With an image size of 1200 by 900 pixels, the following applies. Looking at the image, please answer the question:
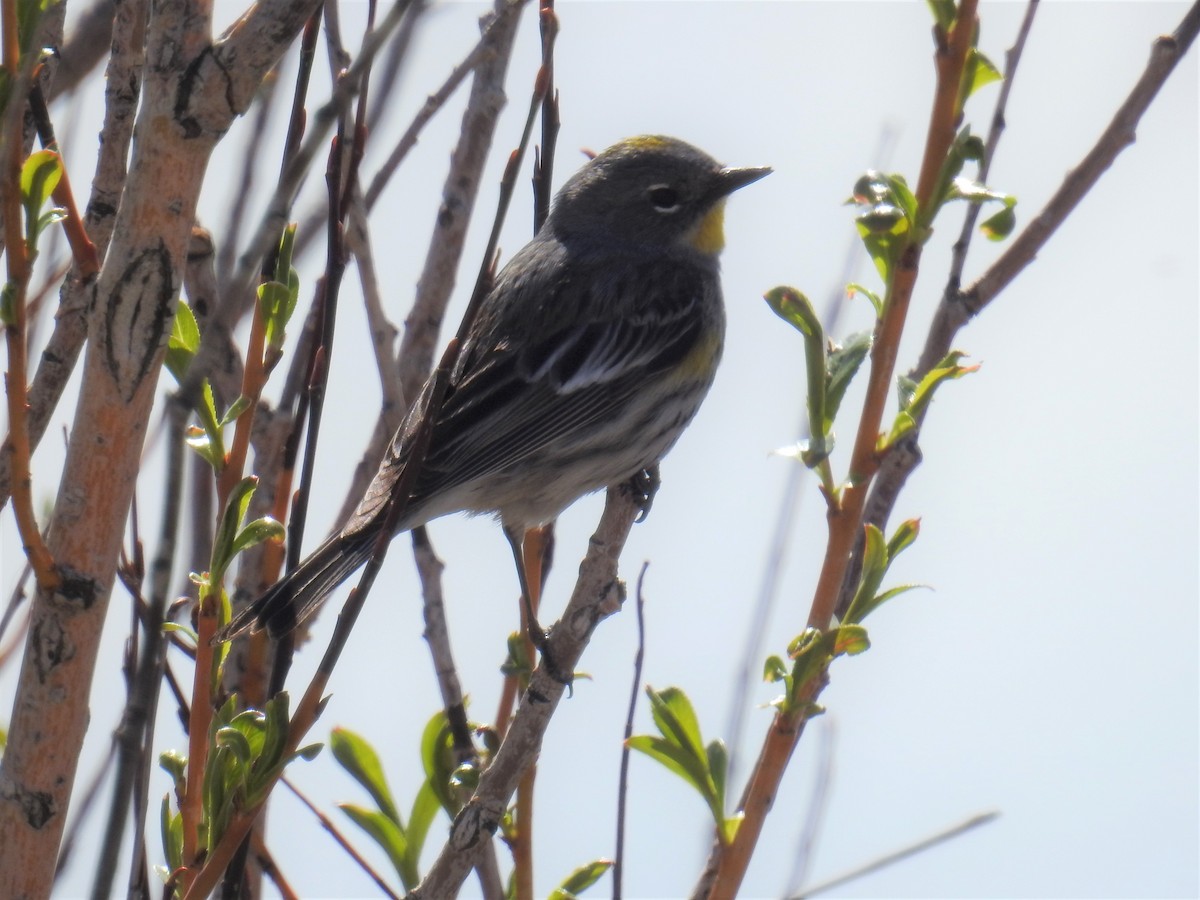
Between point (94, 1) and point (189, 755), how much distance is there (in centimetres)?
221

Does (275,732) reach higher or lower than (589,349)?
lower

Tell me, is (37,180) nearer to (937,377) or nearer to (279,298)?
(279,298)

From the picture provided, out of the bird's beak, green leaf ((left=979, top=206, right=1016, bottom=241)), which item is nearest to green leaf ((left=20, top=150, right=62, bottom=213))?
green leaf ((left=979, top=206, right=1016, bottom=241))

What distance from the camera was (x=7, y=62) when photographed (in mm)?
2025

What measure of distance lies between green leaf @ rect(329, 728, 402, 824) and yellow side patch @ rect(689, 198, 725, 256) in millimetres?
3202

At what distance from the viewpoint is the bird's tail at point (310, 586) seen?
8.58 feet

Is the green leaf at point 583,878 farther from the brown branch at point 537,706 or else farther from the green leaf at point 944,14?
the green leaf at point 944,14

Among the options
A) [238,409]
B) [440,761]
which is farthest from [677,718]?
[238,409]

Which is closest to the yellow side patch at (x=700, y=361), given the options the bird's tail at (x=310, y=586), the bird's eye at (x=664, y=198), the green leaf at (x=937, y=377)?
the bird's eye at (x=664, y=198)

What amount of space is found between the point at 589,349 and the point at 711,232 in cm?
95

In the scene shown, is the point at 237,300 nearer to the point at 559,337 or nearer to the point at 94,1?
the point at 94,1

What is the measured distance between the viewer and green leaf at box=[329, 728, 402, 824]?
8.38 ft

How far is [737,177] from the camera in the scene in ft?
17.3

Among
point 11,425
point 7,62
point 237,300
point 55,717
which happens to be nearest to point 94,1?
point 7,62
